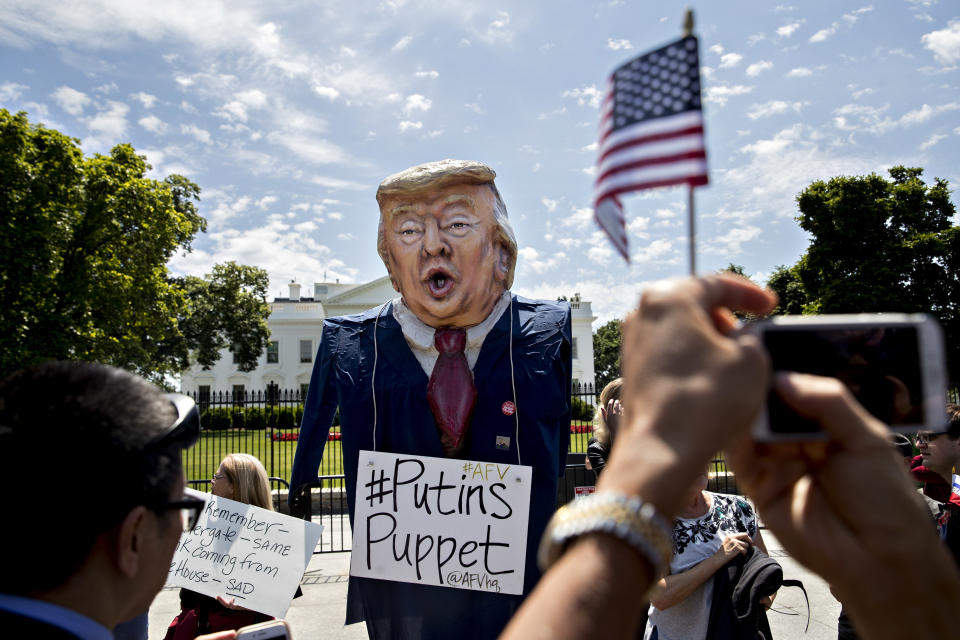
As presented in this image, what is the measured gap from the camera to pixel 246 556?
3232mm

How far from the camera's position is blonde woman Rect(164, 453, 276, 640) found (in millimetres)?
3197

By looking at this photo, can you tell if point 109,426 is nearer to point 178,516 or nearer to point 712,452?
point 178,516

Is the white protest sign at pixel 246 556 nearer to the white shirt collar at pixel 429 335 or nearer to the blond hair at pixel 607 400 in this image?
the white shirt collar at pixel 429 335

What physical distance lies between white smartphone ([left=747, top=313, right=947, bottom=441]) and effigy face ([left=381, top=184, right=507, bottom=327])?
8.87 feet

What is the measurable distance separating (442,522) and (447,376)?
770 millimetres

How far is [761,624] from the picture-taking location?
3.01 metres

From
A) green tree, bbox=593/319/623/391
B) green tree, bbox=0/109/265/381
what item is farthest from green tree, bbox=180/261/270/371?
green tree, bbox=593/319/623/391

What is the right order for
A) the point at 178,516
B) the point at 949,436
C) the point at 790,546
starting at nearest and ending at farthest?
the point at 790,546 < the point at 178,516 < the point at 949,436

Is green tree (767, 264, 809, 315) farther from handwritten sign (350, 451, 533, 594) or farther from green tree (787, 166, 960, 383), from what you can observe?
handwritten sign (350, 451, 533, 594)

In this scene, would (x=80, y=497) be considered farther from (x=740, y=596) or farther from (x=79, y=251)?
(x=79, y=251)

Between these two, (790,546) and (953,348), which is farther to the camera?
(953,348)

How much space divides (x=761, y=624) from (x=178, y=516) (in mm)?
2748

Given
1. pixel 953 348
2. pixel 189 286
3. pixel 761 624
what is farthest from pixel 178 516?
pixel 189 286

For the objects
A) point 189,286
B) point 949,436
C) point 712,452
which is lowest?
point 949,436
